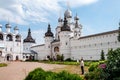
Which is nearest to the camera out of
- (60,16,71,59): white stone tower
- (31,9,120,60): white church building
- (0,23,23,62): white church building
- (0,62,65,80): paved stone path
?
(0,62,65,80): paved stone path

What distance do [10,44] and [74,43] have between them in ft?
69.8

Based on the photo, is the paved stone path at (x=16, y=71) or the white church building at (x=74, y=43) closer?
the paved stone path at (x=16, y=71)

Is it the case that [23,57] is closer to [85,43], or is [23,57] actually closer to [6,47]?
[6,47]

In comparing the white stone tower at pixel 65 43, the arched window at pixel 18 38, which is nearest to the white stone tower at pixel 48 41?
the arched window at pixel 18 38

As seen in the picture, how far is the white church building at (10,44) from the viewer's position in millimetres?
72562

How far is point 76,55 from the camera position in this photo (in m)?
62.8

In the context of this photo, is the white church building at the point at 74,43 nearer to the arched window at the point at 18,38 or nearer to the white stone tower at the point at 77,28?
the white stone tower at the point at 77,28

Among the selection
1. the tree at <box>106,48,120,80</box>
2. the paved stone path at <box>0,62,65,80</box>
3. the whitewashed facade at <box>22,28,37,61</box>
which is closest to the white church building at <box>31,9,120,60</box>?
the whitewashed facade at <box>22,28,37,61</box>

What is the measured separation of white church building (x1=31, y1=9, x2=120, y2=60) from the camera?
166ft

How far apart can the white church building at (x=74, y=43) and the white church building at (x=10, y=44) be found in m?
7.87

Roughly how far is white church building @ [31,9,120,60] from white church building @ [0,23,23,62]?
7.87 metres

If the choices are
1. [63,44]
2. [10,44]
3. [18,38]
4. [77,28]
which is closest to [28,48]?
[18,38]

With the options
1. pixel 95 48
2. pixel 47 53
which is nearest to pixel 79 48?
pixel 95 48

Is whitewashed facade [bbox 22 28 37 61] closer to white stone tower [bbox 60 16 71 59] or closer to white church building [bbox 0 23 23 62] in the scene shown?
white church building [bbox 0 23 23 62]
